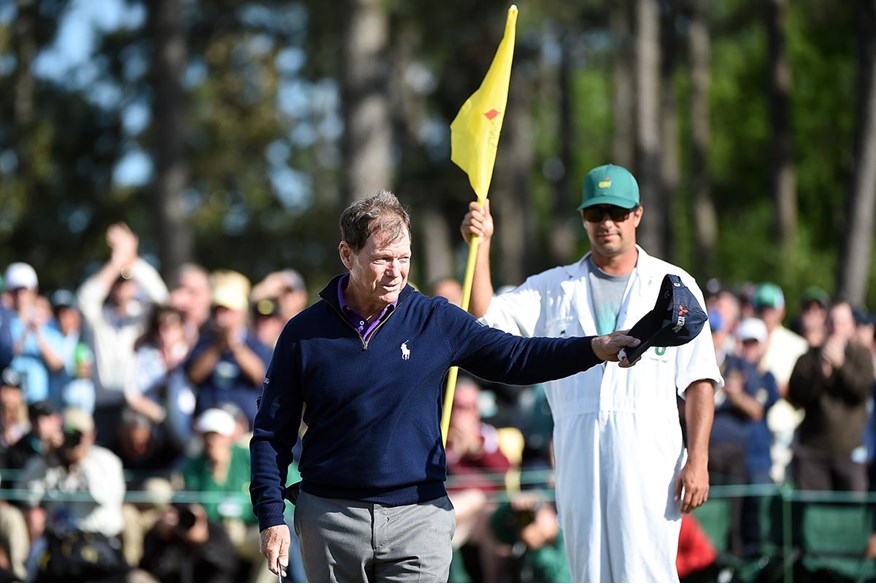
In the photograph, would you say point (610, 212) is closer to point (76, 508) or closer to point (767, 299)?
point (76, 508)

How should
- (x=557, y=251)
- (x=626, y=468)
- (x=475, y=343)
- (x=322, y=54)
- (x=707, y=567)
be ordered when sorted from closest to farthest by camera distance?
(x=475, y=343) < (x=626, y=468) < (x=707, y=567) < (x=322, y=54) < (x=557, y=251)

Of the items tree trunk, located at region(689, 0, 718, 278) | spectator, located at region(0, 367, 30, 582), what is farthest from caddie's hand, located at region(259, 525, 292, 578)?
tree trunk, located at region(689, 0, 718, 278)

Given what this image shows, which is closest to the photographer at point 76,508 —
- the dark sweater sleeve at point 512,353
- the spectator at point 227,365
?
the spectator at point 227,365

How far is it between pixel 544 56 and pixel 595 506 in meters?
37.4

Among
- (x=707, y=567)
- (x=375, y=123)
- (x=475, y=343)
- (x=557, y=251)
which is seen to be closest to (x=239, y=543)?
(x=707, y=567)

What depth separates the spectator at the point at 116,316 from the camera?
12.8 m

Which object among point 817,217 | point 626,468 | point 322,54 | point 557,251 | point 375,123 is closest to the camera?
point 626,468

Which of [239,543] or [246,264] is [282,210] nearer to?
[246,264]

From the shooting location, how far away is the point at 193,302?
43.5ft

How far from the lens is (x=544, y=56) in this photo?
43.7m

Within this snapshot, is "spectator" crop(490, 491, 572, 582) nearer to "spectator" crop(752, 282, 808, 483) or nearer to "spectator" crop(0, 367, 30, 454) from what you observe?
"spectator" crop(752, 282, 808, 483)

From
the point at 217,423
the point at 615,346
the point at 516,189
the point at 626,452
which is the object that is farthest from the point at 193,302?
the point at 516,189

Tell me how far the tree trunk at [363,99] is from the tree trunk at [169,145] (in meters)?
6.89

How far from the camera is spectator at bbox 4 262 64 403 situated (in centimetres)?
1276
